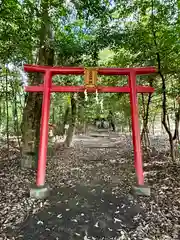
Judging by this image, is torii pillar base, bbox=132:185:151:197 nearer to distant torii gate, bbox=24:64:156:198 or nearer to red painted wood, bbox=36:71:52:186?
distant torii gate, bbox=24:64:156:198

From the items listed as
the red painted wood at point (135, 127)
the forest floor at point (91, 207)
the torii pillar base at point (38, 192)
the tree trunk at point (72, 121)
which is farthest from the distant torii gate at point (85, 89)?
the tree trunk at point (72, 121)

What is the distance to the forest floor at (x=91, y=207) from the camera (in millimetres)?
3084

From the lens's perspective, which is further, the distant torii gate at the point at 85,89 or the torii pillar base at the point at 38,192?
A: the distant torii gate at the point at 85,89

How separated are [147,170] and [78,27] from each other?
4763 millimetres

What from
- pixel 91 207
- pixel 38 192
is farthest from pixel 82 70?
pixel 91 207

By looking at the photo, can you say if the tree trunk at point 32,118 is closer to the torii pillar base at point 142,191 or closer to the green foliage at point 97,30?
the green foliage at point 97,30

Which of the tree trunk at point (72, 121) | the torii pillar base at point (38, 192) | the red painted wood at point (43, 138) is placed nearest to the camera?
the torii pillar base at point (38, 192)

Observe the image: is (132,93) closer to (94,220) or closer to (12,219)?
(94,220)

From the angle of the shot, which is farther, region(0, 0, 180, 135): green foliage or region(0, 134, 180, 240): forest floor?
region(0, 0, 180, 135): green foliage

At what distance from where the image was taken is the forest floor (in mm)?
3084

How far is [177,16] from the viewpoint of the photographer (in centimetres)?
479

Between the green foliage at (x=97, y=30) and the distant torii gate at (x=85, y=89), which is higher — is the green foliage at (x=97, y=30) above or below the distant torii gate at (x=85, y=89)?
above

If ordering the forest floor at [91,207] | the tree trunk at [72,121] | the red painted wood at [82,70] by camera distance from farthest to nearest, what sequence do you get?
the tree trunk at [72,121] → the red painted wood at [82,70] → the forest floor at [91,207]

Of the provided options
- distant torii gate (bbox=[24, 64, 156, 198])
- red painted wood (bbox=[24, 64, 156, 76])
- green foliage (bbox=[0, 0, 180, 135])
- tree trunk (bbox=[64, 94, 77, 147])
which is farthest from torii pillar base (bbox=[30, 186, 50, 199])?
tree trunk (bbox=[64, 94, 77, 147])
